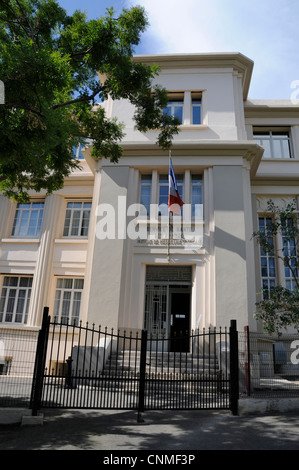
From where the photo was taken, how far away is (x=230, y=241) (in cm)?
1370

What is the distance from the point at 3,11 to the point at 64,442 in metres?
9.49

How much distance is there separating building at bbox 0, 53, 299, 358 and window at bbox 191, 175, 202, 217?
48 mm

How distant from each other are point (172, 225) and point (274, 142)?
7547 millimetres

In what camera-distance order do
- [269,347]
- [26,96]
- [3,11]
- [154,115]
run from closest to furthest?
[26,96], [3,11], [154,115], [269,347]

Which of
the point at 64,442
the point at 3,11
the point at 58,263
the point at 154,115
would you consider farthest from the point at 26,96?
the point at 58,263

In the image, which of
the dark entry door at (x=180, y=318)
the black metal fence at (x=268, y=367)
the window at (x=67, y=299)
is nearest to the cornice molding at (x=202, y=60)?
the dark entry door at (x=180, y=318)

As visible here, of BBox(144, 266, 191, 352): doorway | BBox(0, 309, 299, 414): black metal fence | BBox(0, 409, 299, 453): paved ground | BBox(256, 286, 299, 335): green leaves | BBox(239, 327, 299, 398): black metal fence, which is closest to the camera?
BBox(0, 409, 299, 453): paved ground

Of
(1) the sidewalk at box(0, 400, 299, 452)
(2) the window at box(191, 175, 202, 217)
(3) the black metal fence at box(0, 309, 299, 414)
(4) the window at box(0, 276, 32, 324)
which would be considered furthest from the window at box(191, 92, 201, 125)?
(1) the sidewalk at box(0, 400, 299, 452)

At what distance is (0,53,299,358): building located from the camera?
13.6 metres

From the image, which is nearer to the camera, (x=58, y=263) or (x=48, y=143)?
(x=48, y=143)

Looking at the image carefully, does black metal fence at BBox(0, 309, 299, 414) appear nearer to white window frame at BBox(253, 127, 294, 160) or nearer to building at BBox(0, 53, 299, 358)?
building at BBox(0, 53, 299, 358)

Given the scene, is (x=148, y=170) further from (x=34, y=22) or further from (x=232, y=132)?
(x=34, y=22)

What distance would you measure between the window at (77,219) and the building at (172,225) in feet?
0.16
